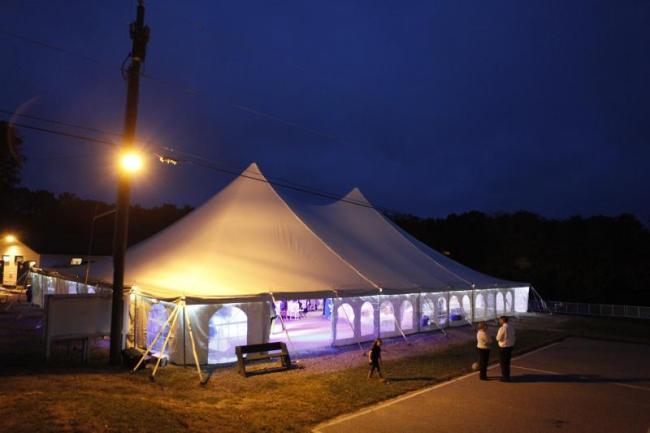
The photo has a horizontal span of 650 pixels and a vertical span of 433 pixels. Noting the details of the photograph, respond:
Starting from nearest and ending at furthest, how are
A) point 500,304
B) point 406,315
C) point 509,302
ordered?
point 406,315 < point 500,304 < point 509,302

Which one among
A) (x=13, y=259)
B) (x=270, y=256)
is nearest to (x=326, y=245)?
(x=270, y=256)

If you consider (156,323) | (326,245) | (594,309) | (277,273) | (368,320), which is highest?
(326,245)

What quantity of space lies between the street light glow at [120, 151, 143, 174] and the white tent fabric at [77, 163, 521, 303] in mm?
2535

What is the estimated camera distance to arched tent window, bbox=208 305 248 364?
948 centimetres

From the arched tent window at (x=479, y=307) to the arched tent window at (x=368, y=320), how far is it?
6.19 m

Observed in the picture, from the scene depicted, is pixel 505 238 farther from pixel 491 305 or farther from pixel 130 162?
pixel 130 162

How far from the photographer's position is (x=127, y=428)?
528 cm

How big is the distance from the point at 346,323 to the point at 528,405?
5943mm

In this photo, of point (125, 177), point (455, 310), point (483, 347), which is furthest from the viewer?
point (455, 310)

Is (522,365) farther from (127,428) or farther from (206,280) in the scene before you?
(127,428)

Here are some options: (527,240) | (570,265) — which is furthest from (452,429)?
(527,240)

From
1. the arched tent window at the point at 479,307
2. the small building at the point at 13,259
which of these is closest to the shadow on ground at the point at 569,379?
the arched tent window at the point at 479,307

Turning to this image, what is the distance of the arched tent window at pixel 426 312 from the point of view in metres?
14.1

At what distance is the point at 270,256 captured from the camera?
1193 cm
